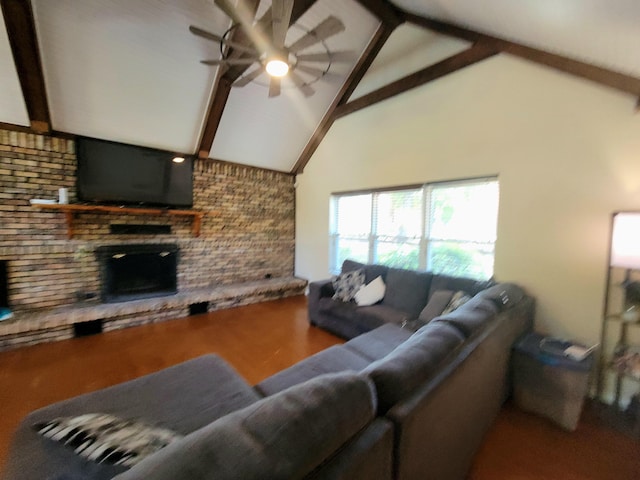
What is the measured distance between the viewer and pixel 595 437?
1.89 meters

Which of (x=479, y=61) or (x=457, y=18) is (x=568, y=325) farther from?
(x=457, y=18)

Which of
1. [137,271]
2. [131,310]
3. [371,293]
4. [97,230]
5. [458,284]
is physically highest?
[97,230]

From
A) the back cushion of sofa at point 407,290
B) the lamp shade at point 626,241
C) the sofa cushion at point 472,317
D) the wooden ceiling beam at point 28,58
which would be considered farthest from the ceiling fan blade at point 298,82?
the lamp shade at point 626,241

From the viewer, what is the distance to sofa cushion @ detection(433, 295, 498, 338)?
5.08 feet

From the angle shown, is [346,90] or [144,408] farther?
[346,90]

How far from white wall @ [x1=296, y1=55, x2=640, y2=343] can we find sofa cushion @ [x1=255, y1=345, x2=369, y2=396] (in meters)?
1.98

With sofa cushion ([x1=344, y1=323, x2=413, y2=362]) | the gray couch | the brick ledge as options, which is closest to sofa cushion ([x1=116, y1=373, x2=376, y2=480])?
sofa cushion ([x1=344, y1=323, x2=413, y2=362])

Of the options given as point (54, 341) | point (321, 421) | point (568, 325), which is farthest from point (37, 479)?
point (568, 325)

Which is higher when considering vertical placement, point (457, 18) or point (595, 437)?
point (457, 18)

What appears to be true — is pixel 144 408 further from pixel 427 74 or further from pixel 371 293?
pixel 427 74

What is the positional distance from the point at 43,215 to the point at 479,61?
553cm

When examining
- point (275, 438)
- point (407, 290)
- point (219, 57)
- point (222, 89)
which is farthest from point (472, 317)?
point (219, 57)

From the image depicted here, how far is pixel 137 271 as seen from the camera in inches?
157

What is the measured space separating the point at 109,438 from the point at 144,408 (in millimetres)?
605
